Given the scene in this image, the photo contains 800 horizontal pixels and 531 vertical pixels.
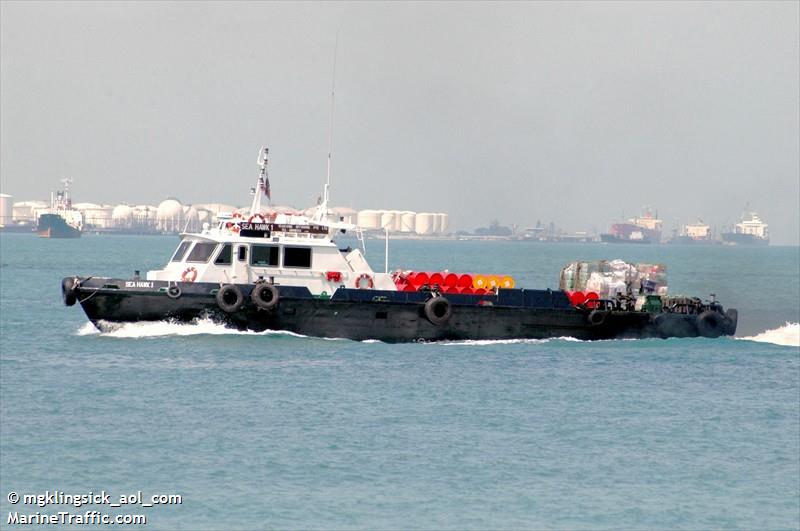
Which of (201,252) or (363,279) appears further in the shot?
(363,279)

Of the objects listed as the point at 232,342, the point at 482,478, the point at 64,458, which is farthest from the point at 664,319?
the point at 64,458

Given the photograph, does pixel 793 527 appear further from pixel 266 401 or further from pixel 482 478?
pixel 266 401

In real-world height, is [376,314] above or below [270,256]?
below

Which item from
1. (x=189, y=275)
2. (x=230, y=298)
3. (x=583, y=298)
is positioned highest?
(x=189, y=275)

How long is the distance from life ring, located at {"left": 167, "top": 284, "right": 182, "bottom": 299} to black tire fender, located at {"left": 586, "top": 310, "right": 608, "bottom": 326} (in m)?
12.8

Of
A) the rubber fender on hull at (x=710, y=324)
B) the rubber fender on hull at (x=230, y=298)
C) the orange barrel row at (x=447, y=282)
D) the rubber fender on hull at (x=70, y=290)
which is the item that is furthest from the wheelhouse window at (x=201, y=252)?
the rubber fender on hull at (x=710, y=324)

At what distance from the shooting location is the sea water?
64.8 feet

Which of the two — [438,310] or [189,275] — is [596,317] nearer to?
[438,310]

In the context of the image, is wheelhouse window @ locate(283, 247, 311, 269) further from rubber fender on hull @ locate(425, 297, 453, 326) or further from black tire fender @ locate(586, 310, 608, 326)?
black tire fender @ locate(586, 310, 608, 326)

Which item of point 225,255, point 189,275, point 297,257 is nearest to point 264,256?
point 297,257

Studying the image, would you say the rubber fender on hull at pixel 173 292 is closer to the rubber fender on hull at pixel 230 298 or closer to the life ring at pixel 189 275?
the life ring at pixel 189 275

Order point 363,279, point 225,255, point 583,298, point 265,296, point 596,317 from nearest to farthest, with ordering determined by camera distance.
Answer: point 265,296, point 225,255, point 363,279, point 596,317, point 583,298

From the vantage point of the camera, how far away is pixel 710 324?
1555 inches

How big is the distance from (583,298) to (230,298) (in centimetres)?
1123
